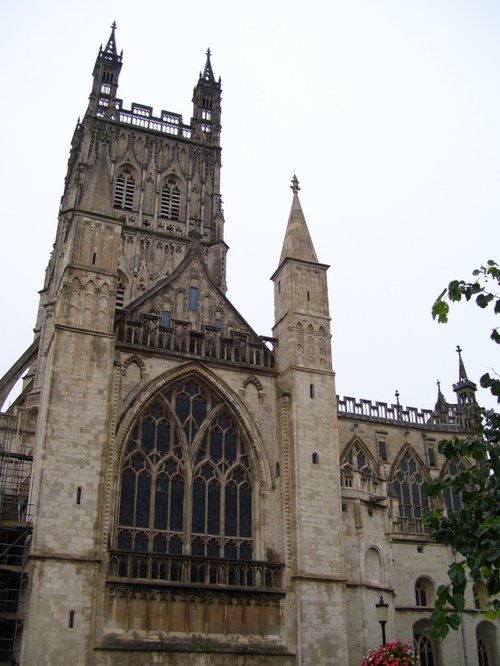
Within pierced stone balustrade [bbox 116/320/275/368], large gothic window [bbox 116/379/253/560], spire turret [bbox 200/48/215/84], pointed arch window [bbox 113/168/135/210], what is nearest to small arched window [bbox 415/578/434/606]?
large gothic window [bbox 116/379/253/560]

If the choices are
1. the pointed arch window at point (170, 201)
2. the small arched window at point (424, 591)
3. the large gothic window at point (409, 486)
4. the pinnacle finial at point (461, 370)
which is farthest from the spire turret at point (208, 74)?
the small arched window at point (424, 591)

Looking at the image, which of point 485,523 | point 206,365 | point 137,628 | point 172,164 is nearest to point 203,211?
point 172,164

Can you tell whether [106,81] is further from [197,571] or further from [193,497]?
[197,571]

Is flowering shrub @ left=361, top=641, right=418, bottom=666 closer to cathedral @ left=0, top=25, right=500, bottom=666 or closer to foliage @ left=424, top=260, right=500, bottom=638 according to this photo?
→ cathedral @ left=0, top=25, right=500, bottom=666

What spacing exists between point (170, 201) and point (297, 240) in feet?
71.6

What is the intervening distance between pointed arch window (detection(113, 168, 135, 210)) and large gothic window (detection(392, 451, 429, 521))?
23541mm

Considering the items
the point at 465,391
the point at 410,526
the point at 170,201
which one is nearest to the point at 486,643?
the point at 410,526

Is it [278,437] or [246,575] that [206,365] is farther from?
[246,575]

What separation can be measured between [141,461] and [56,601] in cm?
557

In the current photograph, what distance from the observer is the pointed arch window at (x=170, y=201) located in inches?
2056

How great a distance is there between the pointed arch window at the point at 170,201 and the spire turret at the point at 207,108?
5.48m

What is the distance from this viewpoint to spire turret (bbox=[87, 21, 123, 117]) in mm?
54969

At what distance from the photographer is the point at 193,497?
27.1 m

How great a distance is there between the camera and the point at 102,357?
2673 cm
